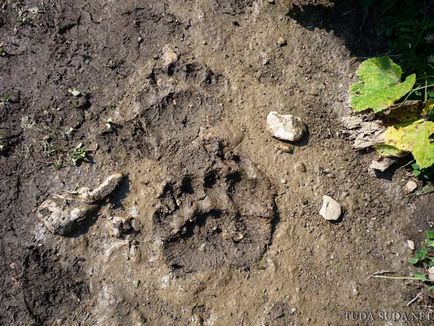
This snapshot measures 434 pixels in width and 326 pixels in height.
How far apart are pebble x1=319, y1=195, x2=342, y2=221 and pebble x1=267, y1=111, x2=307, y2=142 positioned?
48 cm

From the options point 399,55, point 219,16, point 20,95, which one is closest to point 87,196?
point 20,95

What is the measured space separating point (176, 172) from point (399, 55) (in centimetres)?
176

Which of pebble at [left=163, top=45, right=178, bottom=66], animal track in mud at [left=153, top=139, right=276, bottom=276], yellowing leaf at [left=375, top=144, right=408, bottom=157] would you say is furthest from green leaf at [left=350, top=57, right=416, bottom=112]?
pebble at [left=163, top=45, right=178, bottom=66]

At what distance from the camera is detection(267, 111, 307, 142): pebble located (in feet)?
9.48

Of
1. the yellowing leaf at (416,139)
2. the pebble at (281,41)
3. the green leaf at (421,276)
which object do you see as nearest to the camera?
the yellowing leaf at (416,139)

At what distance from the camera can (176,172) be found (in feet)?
9.30

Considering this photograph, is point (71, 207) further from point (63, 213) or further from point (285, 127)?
→ point (285, 127)

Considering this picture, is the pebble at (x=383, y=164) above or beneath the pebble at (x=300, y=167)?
beneath

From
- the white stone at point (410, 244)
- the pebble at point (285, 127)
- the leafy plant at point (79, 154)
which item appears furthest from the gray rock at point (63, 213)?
the white stone at point (410, 244)

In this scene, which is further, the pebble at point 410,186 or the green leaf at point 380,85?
the pebble at point 410,186

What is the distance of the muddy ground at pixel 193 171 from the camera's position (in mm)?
2746

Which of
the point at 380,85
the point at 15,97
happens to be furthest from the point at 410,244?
the point at 15,97

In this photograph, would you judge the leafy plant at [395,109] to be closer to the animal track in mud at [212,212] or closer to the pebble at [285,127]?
the pebble at [285,127]

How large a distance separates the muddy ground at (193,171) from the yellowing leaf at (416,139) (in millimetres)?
243
